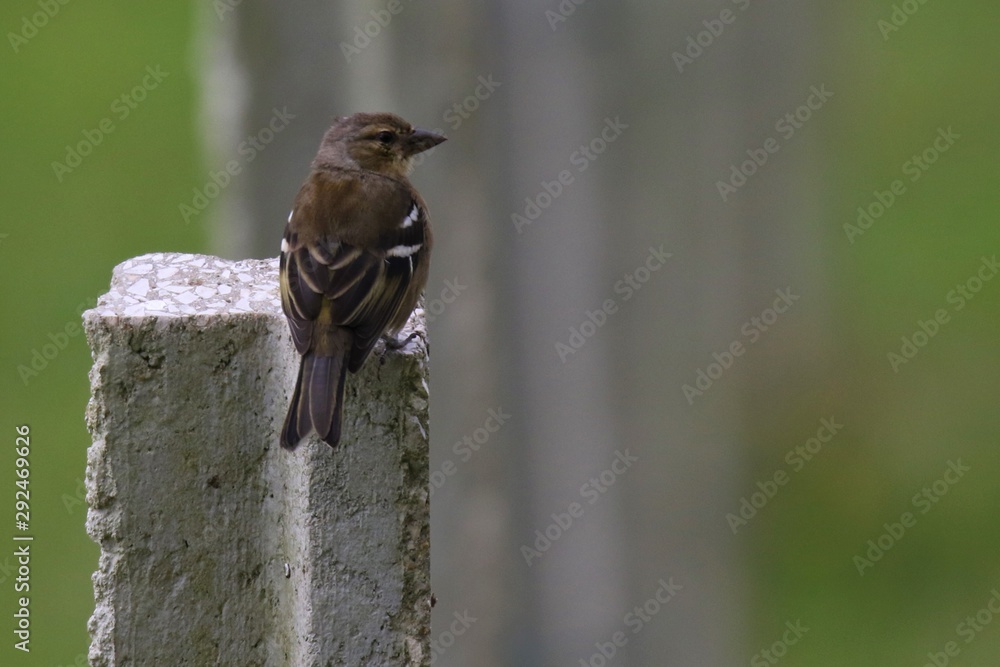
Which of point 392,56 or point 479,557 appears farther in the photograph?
point 479,557

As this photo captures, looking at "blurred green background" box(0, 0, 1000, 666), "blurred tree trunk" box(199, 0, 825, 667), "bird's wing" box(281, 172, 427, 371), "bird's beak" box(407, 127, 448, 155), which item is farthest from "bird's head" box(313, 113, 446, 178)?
"blurred green background" box(0, 0, 1000, 666)

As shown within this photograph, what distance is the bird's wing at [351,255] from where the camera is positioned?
3469 mm

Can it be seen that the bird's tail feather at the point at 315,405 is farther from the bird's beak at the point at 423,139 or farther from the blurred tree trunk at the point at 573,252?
the blurred tree trunk at the point at 573,252

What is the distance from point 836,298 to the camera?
7.50 metres

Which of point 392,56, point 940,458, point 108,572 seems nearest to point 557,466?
point 392,56

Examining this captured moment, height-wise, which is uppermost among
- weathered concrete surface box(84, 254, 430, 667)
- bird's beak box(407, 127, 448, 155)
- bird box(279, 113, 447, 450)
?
bird's beak box(407, 127, 448, 155)

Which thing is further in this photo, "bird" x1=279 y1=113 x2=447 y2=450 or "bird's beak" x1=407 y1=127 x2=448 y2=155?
"bird's beak" x1=407 y1=127 x2=448 y2=155

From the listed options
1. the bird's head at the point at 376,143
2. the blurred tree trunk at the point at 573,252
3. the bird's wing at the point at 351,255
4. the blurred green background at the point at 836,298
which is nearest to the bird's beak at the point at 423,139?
the bird's head at the point at 376,143

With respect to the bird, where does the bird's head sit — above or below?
above

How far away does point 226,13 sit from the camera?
18.2 feet

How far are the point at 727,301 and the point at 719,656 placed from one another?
183 cm

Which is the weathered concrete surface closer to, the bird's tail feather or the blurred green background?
the bird's tail feather

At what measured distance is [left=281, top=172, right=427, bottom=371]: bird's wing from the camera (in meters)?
3.47

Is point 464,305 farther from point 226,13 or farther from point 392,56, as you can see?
point 226,13
